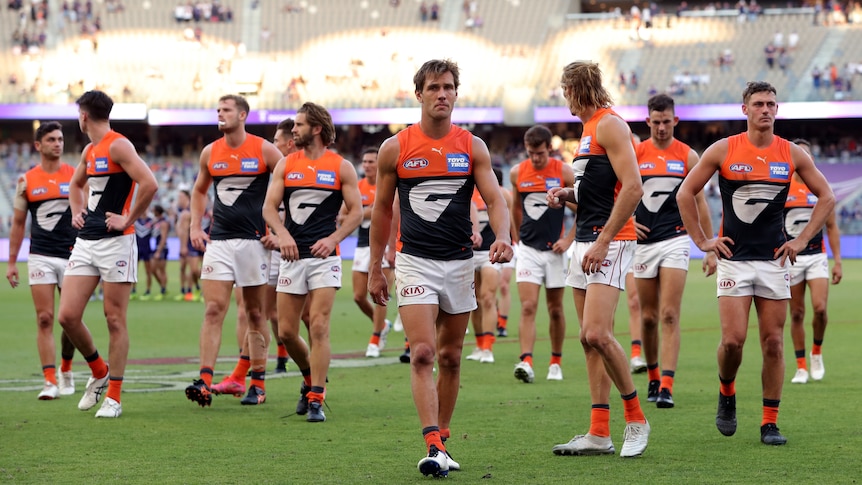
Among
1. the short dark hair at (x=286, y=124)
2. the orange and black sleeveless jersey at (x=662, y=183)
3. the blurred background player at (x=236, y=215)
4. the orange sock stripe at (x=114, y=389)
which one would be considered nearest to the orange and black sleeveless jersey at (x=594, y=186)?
the orange and black sleeveless jersey at (x=662, y=183)

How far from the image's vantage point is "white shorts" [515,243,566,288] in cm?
1229

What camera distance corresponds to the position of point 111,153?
31.7 ft

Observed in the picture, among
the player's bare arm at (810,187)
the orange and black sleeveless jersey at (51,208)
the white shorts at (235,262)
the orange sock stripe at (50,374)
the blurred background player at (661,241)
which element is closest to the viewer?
the player's bare arm at (810,187)

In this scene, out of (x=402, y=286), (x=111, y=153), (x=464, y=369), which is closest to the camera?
(x=402, y=286)

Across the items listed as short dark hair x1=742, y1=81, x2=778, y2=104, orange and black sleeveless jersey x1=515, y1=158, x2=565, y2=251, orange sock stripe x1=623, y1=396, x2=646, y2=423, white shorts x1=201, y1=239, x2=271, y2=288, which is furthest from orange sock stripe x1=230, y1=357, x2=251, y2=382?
short dark hair x1=742, y1=81, x2=778, y2=104

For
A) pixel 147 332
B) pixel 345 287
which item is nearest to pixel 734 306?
pixel 147 332

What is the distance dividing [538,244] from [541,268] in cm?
29

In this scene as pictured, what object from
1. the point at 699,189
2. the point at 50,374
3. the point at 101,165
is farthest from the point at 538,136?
the point at 50,374

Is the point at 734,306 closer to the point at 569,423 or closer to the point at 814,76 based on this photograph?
the point at 569,423

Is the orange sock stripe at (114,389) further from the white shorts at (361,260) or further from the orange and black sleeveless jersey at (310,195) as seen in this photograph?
the white shorts at (361,260)

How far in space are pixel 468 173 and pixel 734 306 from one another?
223 centimetres

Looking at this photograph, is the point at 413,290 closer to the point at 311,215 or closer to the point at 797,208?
the point at 311,215

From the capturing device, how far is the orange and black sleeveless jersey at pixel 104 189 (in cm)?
969

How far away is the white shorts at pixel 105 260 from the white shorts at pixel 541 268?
4397 millimetres
